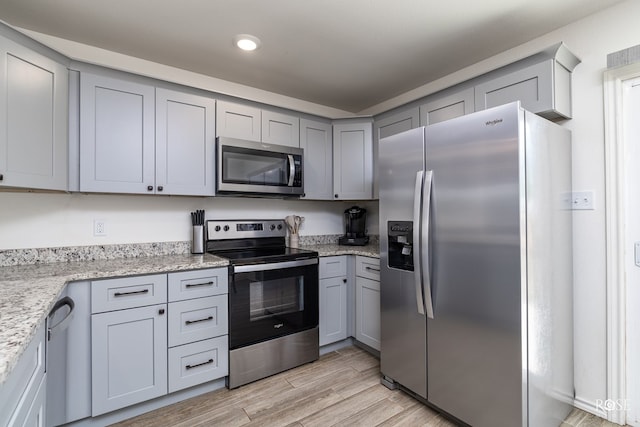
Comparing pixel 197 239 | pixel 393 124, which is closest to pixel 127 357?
pixel 197 239

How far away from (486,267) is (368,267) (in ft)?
3.73

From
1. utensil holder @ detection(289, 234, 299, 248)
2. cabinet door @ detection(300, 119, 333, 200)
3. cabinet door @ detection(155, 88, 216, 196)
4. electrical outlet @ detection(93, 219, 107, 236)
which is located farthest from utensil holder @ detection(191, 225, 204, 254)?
cabinet door @ detection(300, 119, 333, 200)

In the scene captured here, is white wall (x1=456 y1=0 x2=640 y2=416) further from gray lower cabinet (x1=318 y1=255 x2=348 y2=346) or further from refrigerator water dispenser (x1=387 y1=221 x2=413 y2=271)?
gray lower cabinet (x1=318 y1=255 x2=348 y2=346)

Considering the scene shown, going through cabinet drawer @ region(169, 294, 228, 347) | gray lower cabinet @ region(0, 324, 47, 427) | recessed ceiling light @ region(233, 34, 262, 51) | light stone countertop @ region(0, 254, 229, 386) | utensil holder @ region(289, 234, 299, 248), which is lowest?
cabinet drawer @ region(169, 294, 228, 347)

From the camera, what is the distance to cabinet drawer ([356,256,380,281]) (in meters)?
2.57

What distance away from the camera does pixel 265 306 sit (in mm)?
2332

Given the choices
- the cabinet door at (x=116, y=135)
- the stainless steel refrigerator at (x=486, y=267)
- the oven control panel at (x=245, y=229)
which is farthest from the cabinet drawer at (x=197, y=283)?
the stainless steel refrigerator at (x=486, y=267)

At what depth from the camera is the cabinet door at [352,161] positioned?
10.0 feet

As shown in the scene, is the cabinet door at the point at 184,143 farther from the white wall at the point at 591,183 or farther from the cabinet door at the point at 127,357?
the white wall at the point at 591,183

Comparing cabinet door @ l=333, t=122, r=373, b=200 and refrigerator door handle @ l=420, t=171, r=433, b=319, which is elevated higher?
cabinet door @ l=333, t=122, r=373, b=200

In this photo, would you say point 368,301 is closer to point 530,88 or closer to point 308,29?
point 530,88

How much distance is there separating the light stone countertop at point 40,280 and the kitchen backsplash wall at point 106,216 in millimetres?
166

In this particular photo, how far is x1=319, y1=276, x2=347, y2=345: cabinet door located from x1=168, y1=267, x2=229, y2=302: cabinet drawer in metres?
0.88

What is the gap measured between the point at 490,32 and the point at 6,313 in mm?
2909
